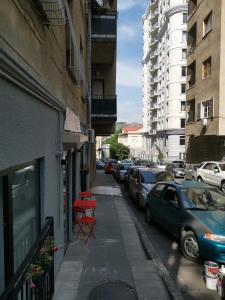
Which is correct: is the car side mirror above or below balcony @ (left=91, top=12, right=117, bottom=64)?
below

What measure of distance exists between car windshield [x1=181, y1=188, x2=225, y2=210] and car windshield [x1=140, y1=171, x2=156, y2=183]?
5.86m

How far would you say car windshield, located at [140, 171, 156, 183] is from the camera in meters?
14.7

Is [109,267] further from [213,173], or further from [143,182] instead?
[213,173]

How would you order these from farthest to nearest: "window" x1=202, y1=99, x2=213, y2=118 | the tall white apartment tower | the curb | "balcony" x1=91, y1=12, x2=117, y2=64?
the tall white apartment tower < "window" x1=202, y1=99, x2=213, y2=118 < "balcony" x1=91, y1=12, x2=117, y2=64 < the curb

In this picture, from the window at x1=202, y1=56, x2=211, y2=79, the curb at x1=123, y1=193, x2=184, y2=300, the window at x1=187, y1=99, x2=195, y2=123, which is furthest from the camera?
the window at x1=187, y1=99, x2=195, y2=123

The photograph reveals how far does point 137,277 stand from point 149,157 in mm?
64620

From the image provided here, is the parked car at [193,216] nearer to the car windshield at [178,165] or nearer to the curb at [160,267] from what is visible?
the curb at [160,267]

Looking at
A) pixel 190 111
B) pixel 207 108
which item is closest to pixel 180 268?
pixel 207 108

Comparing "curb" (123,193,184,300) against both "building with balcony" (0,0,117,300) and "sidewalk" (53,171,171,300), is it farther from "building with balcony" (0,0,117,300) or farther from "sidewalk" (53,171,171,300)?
"building with balcony" (0,0,117,300)

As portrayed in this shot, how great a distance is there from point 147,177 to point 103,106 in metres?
4.76

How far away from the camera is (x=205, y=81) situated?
84.7 feet

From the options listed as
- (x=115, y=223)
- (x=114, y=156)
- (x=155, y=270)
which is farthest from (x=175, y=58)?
(x=155, y=270)

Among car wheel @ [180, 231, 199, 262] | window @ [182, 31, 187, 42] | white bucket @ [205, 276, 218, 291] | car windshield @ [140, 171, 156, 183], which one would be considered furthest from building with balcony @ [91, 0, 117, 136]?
window @ [182, 31, 187, 42]

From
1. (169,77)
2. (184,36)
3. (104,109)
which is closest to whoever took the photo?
(104,109)
